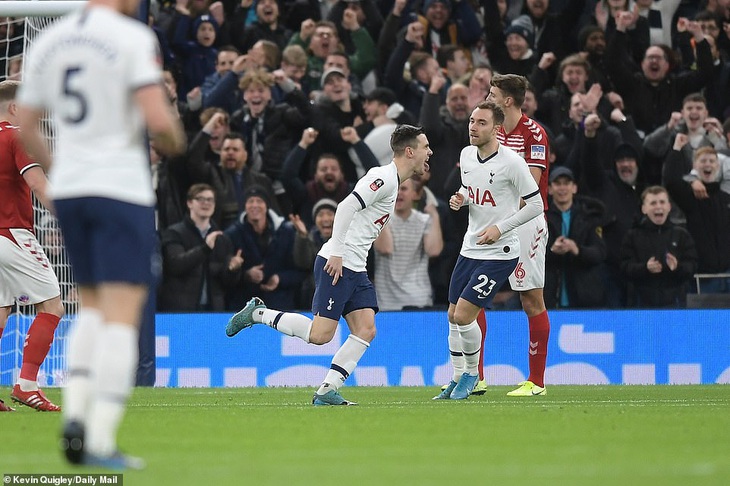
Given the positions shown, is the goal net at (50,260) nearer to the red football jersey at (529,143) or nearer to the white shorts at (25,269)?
the white shorts at (25,269)

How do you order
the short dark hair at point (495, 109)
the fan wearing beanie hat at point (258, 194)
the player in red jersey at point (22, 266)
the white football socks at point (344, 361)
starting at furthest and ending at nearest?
the fan wearing beanie hat at point (258, 194)
the short dark hair at point (495, 109)
the white football socks at point (344, 361)
the player in red jersey at point (22, 266)

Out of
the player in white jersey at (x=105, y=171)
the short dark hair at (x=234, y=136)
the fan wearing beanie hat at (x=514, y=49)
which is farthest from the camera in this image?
the fan wearing beanie hat at (x=514, y=49)

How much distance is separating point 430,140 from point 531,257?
3922 mm

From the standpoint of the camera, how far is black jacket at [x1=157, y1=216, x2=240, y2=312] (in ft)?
49.0

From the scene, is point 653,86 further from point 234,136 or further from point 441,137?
point 234,136

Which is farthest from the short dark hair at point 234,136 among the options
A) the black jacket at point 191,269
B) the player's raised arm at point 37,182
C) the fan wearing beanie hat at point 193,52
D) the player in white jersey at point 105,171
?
the player in white jersey at point 105,171

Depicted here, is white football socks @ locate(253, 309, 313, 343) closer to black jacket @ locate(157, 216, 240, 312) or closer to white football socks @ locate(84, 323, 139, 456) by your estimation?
black jacket @ locate(157, 216, 240, 312)

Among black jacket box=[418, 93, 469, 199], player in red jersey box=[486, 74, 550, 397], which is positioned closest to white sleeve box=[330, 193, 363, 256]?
player in red jersey box=[486, 74, 550, 397]

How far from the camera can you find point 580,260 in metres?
14.8

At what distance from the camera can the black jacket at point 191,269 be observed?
14.9 m

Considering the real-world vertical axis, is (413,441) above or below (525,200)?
below

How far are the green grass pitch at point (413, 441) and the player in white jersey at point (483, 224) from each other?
48 cm

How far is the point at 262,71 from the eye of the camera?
1580 cm

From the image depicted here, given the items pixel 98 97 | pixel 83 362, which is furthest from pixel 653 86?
pixel 83 362
